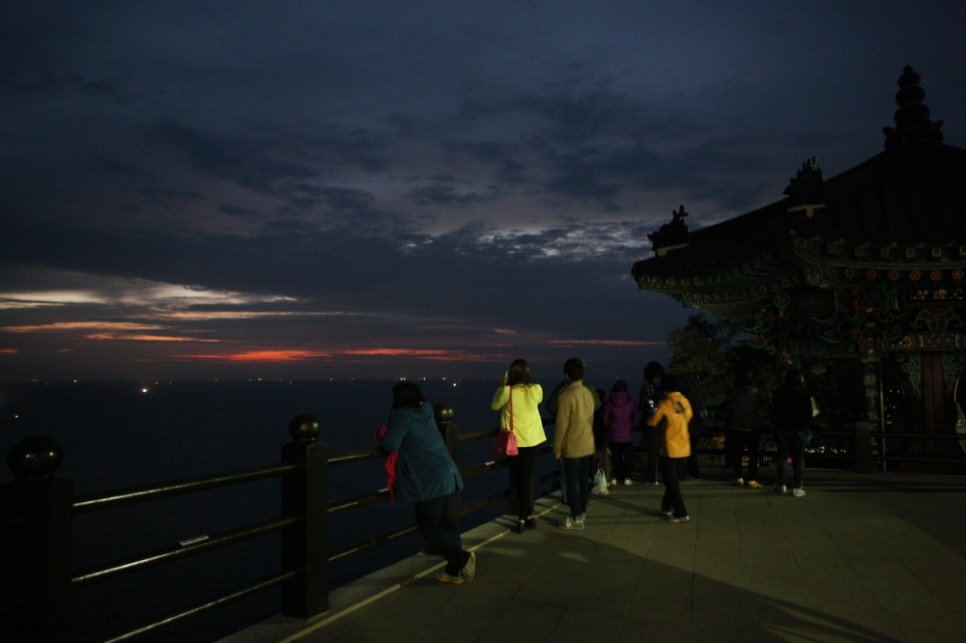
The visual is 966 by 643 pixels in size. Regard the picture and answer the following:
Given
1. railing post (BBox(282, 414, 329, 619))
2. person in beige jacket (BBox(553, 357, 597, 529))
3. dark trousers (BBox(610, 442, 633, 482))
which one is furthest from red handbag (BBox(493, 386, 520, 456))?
dark trousers (BBox(610, 442, 633, 482))

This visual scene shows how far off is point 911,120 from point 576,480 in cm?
944

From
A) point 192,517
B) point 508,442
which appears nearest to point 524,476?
point 508,442

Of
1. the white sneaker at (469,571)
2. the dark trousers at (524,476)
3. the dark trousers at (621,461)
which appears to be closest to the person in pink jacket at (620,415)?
the dark trousers at (621,461)

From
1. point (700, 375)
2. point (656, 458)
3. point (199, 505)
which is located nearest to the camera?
point (656, 458)

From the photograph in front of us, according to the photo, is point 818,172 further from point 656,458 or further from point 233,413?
point 233,413

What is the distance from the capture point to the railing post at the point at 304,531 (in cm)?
489

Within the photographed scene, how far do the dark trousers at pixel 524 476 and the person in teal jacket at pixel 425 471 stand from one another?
6.36ft

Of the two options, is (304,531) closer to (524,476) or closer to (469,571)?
(469,571)

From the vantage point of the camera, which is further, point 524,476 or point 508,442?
point 524,476

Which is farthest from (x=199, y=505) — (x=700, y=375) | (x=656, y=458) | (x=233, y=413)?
(x=233, y=413)

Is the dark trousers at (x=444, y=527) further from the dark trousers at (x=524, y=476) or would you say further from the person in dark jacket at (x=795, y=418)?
the person in dark jacket at (x=795, y=418)

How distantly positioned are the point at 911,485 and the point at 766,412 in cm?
821

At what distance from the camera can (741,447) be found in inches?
440

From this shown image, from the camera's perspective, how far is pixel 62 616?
334 centimetres
